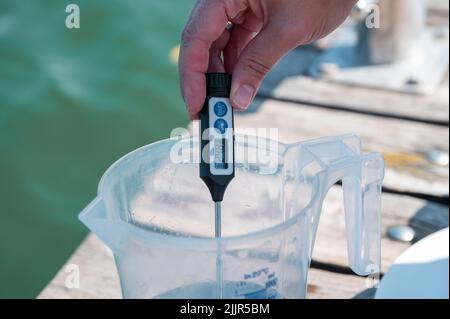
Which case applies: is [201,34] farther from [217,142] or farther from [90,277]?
[90,277]

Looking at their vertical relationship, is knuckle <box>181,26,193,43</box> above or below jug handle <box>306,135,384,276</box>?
above

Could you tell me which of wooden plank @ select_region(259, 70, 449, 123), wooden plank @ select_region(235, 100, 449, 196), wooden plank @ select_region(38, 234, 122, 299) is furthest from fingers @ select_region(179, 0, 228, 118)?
wooden plank @ select_region(259, 70, 449, 123)

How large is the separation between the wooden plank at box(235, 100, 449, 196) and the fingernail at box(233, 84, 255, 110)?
560 millimetres

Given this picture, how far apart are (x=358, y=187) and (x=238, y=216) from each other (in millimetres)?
186

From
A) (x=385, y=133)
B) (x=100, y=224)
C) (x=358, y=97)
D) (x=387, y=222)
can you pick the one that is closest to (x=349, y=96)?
(x=358, y=97)

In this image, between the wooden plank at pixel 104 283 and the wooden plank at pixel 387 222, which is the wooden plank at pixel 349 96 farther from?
the wooden plank at pixel 104 283

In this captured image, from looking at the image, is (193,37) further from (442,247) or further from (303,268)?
(442,247)

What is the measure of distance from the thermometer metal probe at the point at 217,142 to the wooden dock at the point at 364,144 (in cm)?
36

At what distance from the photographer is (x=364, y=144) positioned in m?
1.37

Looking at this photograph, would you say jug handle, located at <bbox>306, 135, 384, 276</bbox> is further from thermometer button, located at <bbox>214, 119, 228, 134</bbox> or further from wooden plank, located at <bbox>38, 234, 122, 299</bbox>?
wooden plank, located at <bbox>38, 234, 122, 299</bbox>

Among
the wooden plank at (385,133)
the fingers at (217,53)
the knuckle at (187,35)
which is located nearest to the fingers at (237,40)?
the fingers at (217,53)

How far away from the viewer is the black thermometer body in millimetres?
700

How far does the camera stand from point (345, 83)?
1.58 m

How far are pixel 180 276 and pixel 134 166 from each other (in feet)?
0.47
